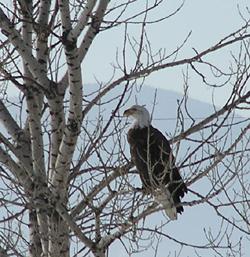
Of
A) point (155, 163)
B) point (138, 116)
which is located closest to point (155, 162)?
point (155, 163)

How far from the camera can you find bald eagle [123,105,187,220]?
15.8 feet

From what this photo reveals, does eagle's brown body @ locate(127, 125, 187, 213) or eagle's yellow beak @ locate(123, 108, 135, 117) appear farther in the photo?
eagle's yellow beak @ locate(123, 108, 135, 117)

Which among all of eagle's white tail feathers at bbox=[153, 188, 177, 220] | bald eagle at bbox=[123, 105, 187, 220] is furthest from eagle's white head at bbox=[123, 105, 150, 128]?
eagle's white tail feathers at bbox=[153, 188, 177, 220]

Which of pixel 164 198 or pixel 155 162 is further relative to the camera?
pixel 155 162

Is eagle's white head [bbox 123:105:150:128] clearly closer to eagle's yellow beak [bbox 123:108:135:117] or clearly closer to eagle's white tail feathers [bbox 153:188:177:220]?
eagle's yellow beak [bbox 123:108:135:117]

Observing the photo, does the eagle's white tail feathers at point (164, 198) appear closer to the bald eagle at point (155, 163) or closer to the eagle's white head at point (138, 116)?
the bald eagle at point (155, 163)

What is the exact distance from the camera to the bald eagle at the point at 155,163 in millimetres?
4801

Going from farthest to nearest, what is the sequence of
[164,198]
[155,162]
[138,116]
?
[138,116], [155,162], [164,198]

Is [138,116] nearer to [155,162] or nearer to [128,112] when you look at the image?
[128,112]

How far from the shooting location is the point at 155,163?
17.5ft

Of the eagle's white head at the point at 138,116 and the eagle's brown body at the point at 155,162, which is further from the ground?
the eagle's white head at the point at 138,116

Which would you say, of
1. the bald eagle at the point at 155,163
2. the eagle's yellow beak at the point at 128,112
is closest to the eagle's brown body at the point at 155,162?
the bald eagle at the point at 155,163

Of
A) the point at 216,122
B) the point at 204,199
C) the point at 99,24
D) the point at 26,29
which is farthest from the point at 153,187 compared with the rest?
the point at 26,29

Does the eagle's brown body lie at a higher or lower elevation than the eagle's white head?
lower
